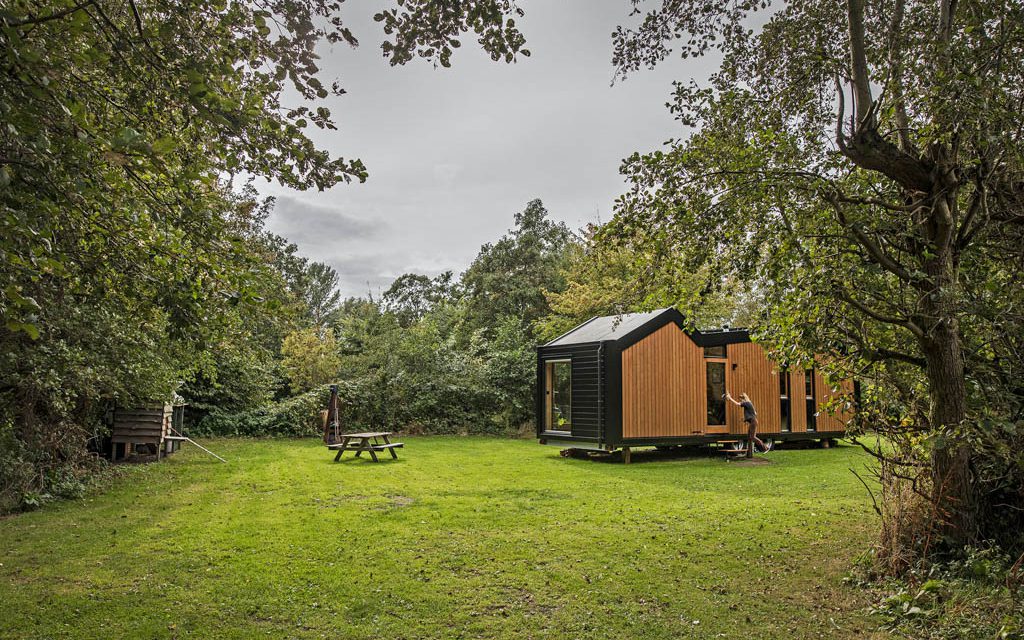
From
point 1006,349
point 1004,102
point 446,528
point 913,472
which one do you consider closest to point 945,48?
point 1004,102

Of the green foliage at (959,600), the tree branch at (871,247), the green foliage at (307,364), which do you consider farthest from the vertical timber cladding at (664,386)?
the green foliage at (307,364)

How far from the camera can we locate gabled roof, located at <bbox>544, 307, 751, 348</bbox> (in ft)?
41.0

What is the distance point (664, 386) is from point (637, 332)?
1.23 meters

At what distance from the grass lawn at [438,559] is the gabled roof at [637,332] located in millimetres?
3731

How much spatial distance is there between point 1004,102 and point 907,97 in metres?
0.59

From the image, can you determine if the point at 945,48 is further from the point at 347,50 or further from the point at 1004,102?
the point at 347,50

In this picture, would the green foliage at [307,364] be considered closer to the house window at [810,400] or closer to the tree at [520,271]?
the tree at [520,271]

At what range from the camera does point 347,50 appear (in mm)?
3445

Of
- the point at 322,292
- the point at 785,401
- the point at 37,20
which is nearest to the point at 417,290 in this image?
the point at 322,292

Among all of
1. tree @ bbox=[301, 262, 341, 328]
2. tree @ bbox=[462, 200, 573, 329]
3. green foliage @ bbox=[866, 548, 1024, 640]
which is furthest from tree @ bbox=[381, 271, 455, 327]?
green foliage @ bbox=[866, 548, 1024, 640]

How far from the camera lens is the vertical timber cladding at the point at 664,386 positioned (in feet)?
40.5

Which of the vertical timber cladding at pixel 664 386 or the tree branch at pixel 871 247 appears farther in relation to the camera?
the vertical timber cladding at pixel 664 386

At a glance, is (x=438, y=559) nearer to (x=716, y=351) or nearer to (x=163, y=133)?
(x=163, y=133)

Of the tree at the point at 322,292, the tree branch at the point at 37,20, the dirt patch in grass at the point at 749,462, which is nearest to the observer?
the tree branch at the point at 37,20
